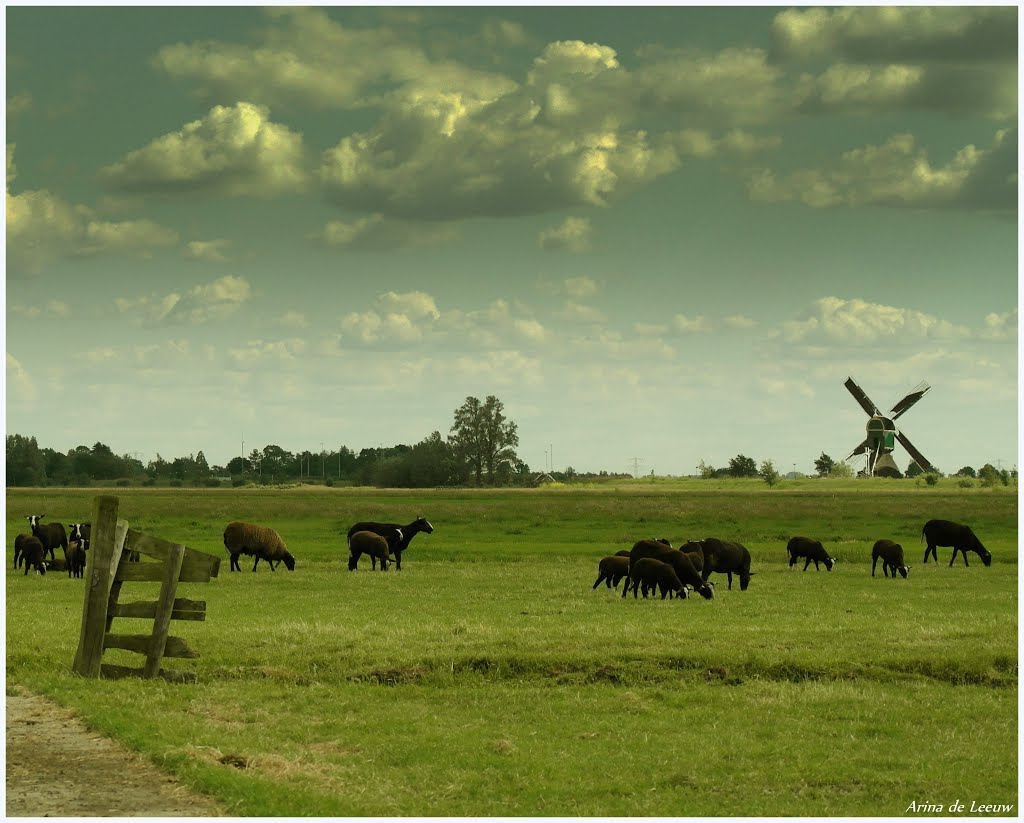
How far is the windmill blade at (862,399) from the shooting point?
169875 millimetres

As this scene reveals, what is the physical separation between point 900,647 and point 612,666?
17.0ft

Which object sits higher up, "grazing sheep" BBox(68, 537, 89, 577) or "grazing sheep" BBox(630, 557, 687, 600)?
"grazing sheep" BBox(630, 557, 687, 600)

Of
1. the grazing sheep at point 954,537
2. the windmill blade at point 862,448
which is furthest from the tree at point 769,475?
the grazing sheep at point 954,537

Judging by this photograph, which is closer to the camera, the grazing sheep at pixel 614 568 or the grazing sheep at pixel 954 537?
the grazing sheep at pixel 614 568

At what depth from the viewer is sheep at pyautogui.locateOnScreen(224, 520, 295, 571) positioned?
36250mm

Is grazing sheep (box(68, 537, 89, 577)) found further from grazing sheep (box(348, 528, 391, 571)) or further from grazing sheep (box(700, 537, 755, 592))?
grazing sheep (box(700, 537, 755, 592))

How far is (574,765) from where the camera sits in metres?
13.0

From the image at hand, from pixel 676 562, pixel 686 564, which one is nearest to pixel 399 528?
pixel 676 562

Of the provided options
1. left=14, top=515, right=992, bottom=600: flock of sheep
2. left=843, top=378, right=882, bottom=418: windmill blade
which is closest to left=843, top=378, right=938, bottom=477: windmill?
left=843, top=378, right=882, bottom=418: windmill blade

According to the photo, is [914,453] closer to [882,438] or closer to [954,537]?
[882,438]

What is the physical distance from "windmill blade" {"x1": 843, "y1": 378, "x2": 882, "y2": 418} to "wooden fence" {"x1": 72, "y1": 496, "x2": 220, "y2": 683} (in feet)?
530

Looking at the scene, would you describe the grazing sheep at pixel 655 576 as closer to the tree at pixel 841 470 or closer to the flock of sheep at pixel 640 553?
the flock of sheep at pixel 640 553

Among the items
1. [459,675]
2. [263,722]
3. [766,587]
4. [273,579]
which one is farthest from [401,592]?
[263,722]

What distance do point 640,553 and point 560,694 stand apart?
43.9ft
